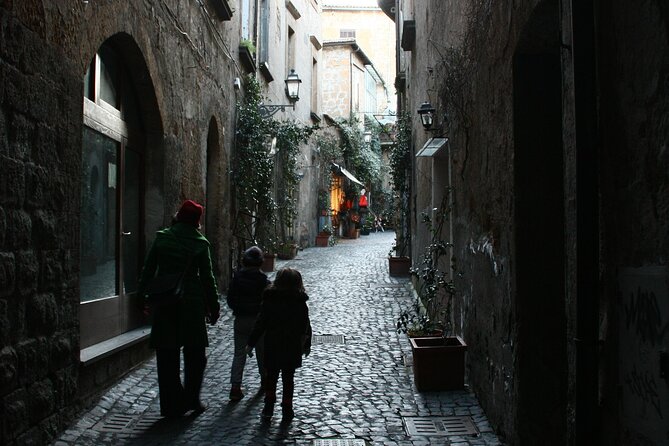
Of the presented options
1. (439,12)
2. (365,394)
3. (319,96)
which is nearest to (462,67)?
(439,12)

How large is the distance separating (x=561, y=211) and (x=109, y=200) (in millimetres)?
3982

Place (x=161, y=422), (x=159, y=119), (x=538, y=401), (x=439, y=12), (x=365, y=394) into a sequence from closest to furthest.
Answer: (x=538, y=401) → (x=161, y=422) → (x=365, y=394) → (x=159, y=119) → (x=439, y=12)

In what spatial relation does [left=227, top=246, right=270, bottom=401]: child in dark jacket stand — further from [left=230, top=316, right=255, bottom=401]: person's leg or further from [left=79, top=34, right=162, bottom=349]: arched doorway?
[left=79, top=34, right=162, bottom=349]: arched doorway

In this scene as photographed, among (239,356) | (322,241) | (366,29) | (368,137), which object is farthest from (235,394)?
(366,29)

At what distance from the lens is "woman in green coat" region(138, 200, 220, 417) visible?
4.71 meters

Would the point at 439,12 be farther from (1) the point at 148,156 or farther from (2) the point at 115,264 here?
(2) the point at 115,264

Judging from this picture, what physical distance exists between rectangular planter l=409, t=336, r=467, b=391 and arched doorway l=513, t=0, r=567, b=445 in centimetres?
156

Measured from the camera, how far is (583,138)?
2445 mm

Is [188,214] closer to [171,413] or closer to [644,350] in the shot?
[171,413]

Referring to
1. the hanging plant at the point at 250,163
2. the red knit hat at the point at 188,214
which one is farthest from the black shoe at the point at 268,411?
the hanging plant at the point at 250,163

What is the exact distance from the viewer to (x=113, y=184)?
6.13 metres

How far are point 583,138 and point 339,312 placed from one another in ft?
22.7

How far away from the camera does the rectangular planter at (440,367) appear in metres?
5.29

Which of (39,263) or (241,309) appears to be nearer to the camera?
(39,263)
